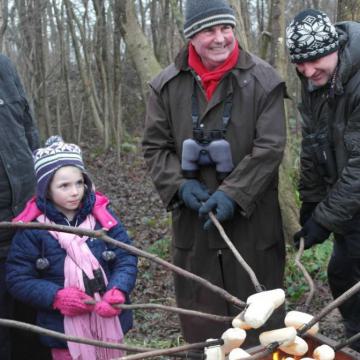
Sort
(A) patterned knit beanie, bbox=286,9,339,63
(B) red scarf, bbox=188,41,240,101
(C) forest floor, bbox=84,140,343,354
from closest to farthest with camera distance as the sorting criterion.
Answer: (A) patterned knit beanie, bbox=286,9,339,63, (B) red scarf, bbox=188,41,240,101, (C) forest floor, bbox=84,140,343,354

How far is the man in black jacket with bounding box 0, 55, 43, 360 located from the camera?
324cm

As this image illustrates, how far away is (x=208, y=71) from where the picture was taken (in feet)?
10.8

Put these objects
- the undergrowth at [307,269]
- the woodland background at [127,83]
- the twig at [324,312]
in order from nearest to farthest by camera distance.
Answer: the twig at [324,312] → the undergrowth at [307,269] → the woodland background at [127,83]

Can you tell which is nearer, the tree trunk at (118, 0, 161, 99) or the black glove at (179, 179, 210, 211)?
the black glove at (179, 179, 210, 211)

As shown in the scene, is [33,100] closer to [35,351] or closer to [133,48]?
[133,48]

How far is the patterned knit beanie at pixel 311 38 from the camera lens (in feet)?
9.41

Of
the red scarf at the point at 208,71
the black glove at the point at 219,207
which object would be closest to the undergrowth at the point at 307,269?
the black glove at the point at 219,207

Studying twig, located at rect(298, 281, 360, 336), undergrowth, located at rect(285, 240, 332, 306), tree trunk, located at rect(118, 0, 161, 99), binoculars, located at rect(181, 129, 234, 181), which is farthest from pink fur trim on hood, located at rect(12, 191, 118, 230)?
tree trunk, located at rect(118, 0, 161, 99)

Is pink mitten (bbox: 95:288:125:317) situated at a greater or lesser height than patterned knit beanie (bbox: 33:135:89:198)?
lesser

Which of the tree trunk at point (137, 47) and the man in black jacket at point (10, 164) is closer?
the man in black jacket at point (10, 164)

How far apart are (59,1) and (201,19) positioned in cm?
1628

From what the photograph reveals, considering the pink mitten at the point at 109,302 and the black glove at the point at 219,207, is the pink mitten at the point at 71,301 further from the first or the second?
the black glove at the point at 219,207

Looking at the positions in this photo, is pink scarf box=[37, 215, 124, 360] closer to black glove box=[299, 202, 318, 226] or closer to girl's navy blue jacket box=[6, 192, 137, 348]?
girl's navy blue jacket box=[6, 192, 137, 348]

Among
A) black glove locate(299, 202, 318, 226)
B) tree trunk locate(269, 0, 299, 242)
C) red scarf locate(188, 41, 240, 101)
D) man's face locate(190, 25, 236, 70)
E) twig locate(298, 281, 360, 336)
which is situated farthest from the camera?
tree trunk locate(269, 0, 299, 242)
